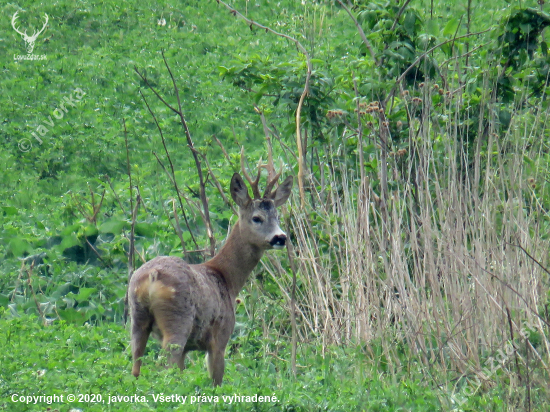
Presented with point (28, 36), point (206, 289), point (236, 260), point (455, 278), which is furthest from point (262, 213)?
point (28, 36)

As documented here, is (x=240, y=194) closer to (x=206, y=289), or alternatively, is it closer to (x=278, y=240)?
(x=278, y=240)

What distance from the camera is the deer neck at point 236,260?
6.70 m

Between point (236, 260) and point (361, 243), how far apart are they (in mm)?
1162

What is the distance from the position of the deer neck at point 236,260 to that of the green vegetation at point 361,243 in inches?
12.5

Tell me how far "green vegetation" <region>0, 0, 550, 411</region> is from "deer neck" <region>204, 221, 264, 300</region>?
0.32 metres

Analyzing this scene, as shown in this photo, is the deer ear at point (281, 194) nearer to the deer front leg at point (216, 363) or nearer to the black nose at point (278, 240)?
the black nose at point (278, 240)

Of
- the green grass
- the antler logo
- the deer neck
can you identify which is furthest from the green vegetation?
the antler logo

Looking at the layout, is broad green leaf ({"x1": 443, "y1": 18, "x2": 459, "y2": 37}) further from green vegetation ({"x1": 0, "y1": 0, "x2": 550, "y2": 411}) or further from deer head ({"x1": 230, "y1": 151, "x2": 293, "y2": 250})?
deer head ({"x1": 230, "y1": 151, "x2": 293, "y2": 250})

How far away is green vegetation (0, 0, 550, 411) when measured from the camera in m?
5.26

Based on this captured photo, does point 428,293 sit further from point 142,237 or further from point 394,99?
point 142,237

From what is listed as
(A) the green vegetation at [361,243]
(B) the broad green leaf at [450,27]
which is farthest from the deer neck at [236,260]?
(B) the broad green leaf at [450,27]

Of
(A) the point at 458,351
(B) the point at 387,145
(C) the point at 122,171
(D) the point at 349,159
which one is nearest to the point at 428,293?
(A) the point at 458,351

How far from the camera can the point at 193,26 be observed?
1703cm

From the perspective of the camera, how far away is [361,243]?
6090 mm
